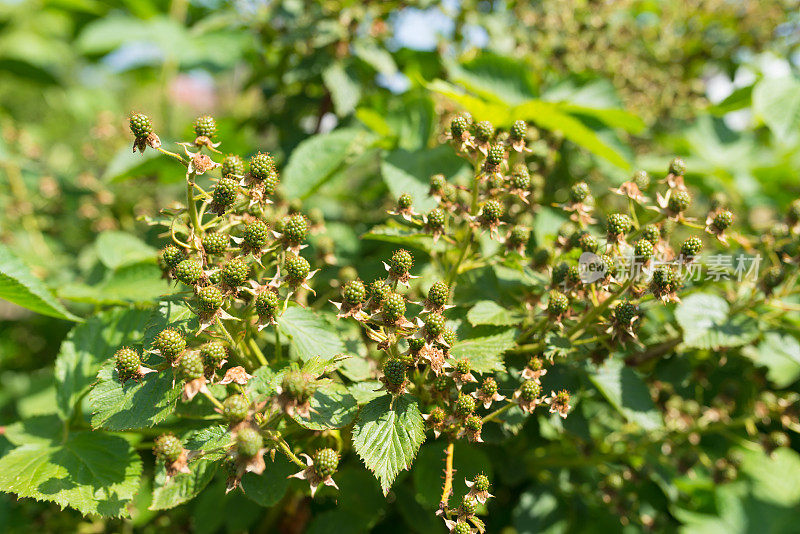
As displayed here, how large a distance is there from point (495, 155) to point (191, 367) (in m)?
0.93

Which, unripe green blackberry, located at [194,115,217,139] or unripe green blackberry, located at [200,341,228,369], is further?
unripe green blackberry, located at [194,115,217,139]

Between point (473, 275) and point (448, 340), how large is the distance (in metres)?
0.56

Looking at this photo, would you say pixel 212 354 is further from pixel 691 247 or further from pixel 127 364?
pixel 691 247

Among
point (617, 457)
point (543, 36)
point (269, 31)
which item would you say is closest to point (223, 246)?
point (617, 457)

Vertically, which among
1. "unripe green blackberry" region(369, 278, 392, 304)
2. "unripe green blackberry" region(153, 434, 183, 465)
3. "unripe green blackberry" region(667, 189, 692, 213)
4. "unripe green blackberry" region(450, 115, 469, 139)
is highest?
"unripe green blackberry" region(450, 115, 469, 139)

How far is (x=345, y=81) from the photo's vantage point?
101 inches

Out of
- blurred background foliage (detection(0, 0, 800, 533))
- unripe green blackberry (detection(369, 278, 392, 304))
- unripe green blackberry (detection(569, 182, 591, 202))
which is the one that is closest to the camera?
unripe green blackberry (detection(369, 278, 392, 304))

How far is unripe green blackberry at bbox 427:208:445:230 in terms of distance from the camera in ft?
5.08

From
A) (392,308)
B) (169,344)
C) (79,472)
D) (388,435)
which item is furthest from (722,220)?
(79,472)

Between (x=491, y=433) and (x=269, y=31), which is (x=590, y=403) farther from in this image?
(x=269, y=31)

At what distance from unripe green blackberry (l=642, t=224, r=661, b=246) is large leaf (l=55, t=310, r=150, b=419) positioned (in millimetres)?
1538

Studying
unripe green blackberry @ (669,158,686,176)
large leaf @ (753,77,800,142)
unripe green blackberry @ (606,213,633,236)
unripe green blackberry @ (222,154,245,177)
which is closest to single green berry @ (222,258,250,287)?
unripe green blackberry @ (222,154,245,177)

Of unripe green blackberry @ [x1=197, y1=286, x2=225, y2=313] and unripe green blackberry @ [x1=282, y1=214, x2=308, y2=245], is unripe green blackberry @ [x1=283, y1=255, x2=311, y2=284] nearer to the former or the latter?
unripe green blackberry @ [x1=282, y1=214, x2=308, y2=245]

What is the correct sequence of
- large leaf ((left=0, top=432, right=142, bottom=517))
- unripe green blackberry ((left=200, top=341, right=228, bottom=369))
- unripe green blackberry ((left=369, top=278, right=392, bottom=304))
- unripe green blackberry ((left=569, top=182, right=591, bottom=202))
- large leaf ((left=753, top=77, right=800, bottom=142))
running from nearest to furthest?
unripe green blackberry ((left=200, top=341, right=228, bottom=369)), unripe green blackberry ((left=369, top=278, right=392, bottom=304)), large leaf ((left=0, top=432, right=142, bottom=517)), unripe green blackberry ((left=569, top=182, right=591, bottom=202)), large leaf ((left=753, top=77, right=800, bottom=142))
